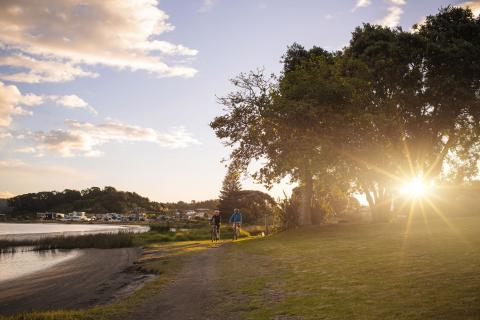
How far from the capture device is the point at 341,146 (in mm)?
28484

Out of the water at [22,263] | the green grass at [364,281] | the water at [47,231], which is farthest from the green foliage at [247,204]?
the green grass at [364,281]

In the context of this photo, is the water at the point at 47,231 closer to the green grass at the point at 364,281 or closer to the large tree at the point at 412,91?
the large tree at the point at 412,91

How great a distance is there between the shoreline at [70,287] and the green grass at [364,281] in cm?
401

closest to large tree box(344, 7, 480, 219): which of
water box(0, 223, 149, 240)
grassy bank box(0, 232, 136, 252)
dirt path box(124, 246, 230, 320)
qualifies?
dirt path box(124, 246, 230, 320)

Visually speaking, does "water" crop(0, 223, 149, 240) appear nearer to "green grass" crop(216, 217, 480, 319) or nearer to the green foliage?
the green foliage

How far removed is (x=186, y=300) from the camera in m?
11.1

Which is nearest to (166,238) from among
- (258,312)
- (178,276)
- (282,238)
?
(282,238)

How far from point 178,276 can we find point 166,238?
85.1 feet

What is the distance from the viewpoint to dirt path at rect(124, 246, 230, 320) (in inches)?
381

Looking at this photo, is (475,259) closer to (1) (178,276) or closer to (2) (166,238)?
(1) (178,276)

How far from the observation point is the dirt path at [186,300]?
9.67 m

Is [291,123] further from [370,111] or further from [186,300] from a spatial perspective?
[186,300]

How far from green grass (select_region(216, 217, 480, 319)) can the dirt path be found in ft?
1.58

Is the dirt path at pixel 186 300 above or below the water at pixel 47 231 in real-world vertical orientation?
above
